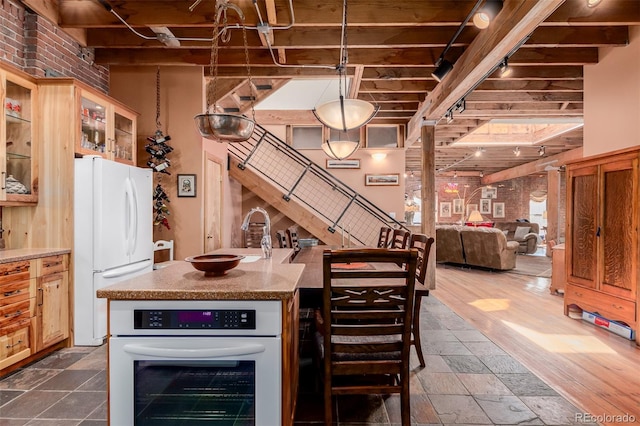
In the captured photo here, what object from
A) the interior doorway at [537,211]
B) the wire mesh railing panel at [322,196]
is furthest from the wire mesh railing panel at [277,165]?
the interior doorway at [537,211]

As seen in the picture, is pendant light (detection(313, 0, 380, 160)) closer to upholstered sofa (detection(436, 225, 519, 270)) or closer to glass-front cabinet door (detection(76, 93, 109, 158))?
glass-front cabinet door (detection(76, 93, 109, 158))

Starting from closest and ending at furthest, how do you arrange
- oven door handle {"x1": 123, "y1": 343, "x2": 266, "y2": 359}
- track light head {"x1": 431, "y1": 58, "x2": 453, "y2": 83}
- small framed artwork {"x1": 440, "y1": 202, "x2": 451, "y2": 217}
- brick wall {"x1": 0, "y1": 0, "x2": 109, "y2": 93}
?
oven door handle {"x1": 123, "y1": 343, "x2": 266, "y2": 359} < brick wall {"x1": 0, "y1": 0, "x2": 109, "y2": 93} < track light head {"x1": 431, "y1": 58, "x2": 453, "y2": 83} < small framed artwork {"x1": 440, "y1": 202, "x2": 451, "y2": 217}

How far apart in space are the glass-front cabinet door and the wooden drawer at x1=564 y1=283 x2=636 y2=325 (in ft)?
17.4

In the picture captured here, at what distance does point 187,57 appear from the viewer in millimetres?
4352

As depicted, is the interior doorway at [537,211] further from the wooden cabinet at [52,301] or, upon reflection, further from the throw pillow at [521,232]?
the wooden cabinet at [52,301]

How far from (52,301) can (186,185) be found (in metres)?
1.91

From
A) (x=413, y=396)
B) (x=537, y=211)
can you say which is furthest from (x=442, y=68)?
(x=537, y=211)

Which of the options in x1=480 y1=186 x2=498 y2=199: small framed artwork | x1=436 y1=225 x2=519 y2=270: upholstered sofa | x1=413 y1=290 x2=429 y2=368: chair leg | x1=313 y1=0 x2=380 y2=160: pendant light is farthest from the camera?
x1=480 y1=186 x2=498 y2=199: small framed artwork

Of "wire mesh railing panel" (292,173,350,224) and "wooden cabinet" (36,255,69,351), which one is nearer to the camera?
"wooden cabinet" (36,255,69,351)

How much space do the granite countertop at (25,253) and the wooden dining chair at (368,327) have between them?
2.44m

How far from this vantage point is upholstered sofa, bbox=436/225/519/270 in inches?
273

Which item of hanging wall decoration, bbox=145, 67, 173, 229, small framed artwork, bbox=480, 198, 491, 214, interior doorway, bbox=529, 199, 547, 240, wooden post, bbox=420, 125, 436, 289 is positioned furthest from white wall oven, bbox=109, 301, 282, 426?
interior doorway, bbox=529, 199, 547, 240

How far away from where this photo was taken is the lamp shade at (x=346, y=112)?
3016mm

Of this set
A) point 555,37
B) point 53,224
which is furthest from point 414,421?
point 555,37
